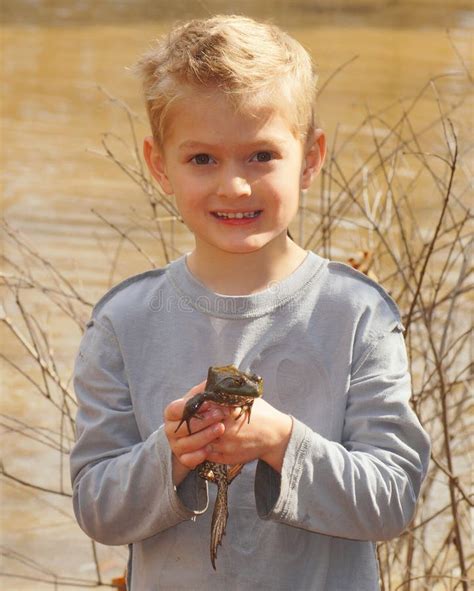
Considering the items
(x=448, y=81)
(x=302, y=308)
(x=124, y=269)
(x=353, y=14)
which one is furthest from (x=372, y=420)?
(x=353, y=14)

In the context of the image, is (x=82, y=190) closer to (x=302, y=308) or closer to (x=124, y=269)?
(x=124, y=269)

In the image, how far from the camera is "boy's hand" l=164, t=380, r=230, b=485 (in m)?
1.75

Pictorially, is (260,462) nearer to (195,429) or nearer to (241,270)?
(195,429)

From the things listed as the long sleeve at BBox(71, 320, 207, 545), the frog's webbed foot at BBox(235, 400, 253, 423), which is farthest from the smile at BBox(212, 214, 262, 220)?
the frog's webbed foot at BBox(235, 400, 253, 423)

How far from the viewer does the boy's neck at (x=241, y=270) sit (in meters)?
2.04

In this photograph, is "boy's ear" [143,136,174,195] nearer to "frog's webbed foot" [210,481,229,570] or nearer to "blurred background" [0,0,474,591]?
"blurred background" [0,0,474,591]

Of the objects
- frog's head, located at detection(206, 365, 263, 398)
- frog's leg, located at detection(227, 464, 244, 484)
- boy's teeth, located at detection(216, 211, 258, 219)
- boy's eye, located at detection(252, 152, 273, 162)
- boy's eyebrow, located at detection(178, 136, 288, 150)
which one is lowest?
frog's leg, located at detection(227, 464, 244, 484)

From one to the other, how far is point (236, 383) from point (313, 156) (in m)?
0.61

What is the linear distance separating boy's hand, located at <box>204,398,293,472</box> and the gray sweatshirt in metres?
0.03

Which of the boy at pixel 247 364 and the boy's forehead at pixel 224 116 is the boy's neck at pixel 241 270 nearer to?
the boy at pixel 247 364

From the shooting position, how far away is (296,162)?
80.7 inches

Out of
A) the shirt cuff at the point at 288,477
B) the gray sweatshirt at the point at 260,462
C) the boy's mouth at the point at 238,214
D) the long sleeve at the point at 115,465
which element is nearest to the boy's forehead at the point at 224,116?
the boy's mouth at the point at 238,214

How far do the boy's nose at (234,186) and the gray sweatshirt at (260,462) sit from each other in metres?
0.16

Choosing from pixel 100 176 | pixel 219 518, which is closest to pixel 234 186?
pixel 219 518
